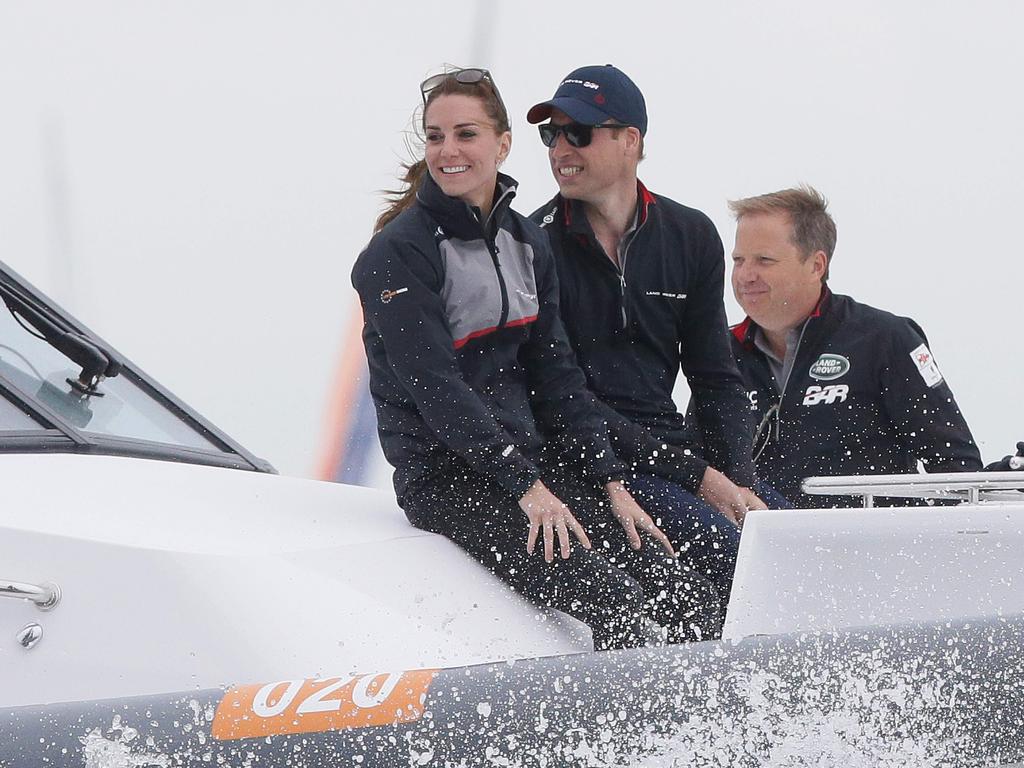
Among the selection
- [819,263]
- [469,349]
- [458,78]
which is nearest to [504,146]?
[458,78]

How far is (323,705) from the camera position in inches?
56.5

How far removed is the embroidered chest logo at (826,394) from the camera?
2.71 m

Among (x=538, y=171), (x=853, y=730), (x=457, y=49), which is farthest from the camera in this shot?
(x=538, y=171)

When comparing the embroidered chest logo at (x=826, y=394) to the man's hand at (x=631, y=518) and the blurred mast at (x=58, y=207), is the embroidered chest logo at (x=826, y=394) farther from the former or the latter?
the blurred mast at (x=58, y=207)

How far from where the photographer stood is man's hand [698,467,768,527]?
2.26 metres

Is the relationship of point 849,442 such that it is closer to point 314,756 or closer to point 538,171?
point 314,756

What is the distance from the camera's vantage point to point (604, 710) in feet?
4.54

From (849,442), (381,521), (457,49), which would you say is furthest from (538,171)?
(381,521)

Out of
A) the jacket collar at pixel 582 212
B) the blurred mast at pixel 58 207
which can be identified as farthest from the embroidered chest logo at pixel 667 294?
the blurred mast at pixel 58 207

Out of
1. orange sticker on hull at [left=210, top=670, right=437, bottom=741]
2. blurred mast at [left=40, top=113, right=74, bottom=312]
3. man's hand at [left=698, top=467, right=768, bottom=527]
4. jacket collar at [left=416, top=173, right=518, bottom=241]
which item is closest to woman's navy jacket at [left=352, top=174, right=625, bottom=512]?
jacket collar at [left=416, top=173, right=518, bottom=241]

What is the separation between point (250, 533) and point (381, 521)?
0.94 feet

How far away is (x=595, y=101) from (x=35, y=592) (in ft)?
3.65

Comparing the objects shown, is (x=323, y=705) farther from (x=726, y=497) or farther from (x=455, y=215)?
(x=726, y=497)

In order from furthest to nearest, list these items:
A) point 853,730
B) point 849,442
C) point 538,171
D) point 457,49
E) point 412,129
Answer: point 538,171 → point 457,49 → point 849,442 → point 412,129 → point 853,730
